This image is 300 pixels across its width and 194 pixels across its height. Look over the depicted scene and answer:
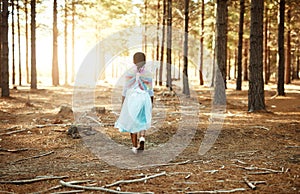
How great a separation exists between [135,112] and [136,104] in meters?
0.17

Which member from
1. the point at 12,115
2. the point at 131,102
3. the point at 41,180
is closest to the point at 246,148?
the point at 131,102

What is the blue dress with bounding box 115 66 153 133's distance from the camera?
6.68 metres

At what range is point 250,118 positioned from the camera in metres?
11.6

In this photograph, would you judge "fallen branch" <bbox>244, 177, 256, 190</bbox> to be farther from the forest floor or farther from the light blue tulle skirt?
the light blue tulle skirt

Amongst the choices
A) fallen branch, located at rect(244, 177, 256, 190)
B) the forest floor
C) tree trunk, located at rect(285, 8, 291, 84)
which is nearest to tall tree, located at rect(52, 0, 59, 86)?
the forest floor

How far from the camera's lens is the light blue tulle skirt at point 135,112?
6.68 metres

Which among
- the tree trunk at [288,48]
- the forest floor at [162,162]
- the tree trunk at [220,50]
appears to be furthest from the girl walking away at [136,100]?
the tree trunk at [288,48]

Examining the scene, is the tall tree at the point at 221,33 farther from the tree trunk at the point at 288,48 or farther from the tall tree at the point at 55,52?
the tall tree at the point at 55,52

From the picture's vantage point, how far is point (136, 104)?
263 inches

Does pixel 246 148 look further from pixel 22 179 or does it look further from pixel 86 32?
pixel 86 32

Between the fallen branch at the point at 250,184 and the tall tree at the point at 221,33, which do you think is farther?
the tall tree at the point at 221,33

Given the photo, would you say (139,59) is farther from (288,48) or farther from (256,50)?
(288,48)

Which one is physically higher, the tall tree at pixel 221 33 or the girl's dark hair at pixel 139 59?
the tall tree at pixel 221 33

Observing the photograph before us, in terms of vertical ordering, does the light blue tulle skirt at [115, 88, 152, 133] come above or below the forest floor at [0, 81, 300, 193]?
above
